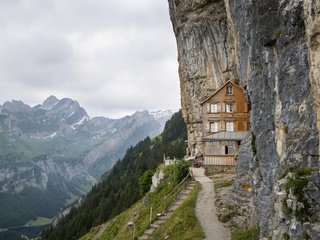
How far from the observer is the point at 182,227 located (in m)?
34.7

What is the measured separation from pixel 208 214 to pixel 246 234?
21.4 feet

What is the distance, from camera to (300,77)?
64.6 feet

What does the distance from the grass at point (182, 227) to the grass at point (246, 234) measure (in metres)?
2.67

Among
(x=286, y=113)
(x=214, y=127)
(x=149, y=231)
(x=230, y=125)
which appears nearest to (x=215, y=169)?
(x=230, y=125)

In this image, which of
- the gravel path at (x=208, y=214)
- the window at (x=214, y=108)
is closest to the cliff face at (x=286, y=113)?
the gravel path at (x=208, y=214)

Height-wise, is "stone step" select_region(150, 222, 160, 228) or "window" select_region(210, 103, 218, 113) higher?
"window" select_region(210, 103, 218, 113)

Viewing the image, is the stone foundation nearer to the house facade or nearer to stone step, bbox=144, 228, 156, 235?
the house facade

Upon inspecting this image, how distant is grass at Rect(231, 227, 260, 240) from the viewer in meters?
29.8

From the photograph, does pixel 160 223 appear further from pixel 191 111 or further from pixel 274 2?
pixel 191 111

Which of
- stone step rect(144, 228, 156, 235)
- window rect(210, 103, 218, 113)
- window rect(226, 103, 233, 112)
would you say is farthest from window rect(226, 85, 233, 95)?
stone step rect(144, 228, 156, 235)

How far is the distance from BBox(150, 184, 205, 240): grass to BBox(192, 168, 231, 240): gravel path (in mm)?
578

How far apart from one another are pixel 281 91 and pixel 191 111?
54.9 m

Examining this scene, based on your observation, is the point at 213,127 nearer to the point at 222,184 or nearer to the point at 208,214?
the point at 222,184

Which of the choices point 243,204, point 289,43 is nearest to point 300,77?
point 289,43
